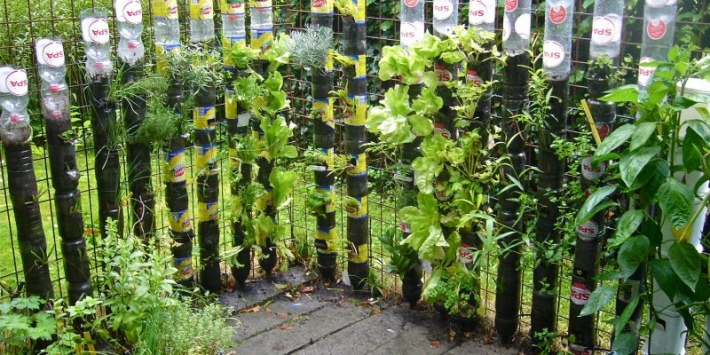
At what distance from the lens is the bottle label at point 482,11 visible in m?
3.43

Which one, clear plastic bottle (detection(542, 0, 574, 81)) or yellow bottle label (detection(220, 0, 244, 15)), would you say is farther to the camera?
yellow bottle label (detection(220, 0, 244, 15))

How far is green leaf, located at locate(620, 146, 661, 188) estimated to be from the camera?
2602mm

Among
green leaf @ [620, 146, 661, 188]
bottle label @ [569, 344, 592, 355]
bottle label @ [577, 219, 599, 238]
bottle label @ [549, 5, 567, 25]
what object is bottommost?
bottle label @ [569, 344, 592, 355]

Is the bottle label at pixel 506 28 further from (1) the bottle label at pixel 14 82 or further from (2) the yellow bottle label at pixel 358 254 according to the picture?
(1) the bottle label at pixel 14 82

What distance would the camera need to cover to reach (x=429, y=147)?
361 centimetres

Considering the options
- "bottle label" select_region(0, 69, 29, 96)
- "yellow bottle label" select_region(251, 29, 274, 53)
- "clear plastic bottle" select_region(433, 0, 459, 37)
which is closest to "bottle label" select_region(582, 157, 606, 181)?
"clear plastic bottle" select_region(433, 0, 459, 37)

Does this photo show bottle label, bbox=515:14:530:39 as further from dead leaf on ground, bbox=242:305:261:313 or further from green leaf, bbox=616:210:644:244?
dead leaf on ground, bbox=242:305:261:313

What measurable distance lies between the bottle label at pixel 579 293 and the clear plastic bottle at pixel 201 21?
2.14 meters

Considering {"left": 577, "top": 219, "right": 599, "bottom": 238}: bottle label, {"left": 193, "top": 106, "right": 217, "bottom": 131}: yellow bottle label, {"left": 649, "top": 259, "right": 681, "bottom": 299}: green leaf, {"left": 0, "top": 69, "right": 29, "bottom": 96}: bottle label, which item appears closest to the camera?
{"left": 649, "top": 259, "right": 681, "bottom": 299}: green leaf

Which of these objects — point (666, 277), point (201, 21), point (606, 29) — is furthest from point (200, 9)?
point (666, 277)

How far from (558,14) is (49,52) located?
2.10 meters

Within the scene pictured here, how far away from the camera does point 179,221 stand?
156 inches

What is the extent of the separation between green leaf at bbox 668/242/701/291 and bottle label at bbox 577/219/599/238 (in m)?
0.51

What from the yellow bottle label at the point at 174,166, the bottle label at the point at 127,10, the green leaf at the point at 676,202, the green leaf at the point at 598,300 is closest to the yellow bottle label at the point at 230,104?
the yellow bottle label at the point at 174,166
